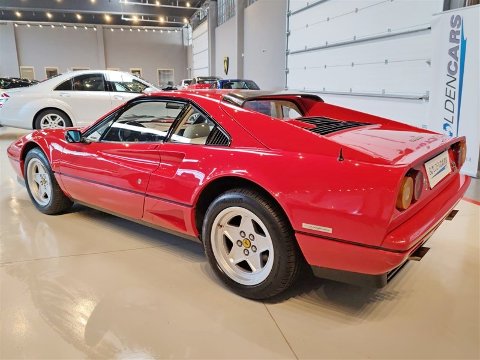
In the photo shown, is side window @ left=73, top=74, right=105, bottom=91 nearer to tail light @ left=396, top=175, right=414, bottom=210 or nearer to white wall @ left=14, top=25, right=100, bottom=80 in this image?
tail light @ left=396, top=175, right=414, bottom=210

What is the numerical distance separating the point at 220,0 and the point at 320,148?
2048 centimetres

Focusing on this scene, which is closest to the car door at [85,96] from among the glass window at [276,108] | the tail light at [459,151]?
the glass window at [276,108]

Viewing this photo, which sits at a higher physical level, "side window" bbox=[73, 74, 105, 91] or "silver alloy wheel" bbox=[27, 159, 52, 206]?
"side window" bbox=[73, 74, 105, 91]

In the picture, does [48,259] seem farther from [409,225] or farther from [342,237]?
[409,225]

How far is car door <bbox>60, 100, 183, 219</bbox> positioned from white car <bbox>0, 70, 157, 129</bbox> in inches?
186

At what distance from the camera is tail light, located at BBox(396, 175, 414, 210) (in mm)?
1708

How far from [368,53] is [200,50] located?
1893cm

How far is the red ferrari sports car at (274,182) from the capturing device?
172 cm

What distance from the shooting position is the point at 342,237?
176 cm

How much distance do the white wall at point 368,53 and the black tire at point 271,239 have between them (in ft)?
16.3

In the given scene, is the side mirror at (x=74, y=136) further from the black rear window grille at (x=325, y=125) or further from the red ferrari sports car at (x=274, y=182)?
the black rear window grille at (x=325, y=125)

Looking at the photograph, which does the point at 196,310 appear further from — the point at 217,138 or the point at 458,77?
the point at 458,77

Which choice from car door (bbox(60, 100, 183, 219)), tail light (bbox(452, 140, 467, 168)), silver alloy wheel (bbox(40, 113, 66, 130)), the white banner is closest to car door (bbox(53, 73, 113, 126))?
silver alloy wheel (bbox(40, 113, 66, 130))

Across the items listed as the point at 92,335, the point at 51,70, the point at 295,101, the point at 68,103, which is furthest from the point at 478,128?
the point at 51,70
